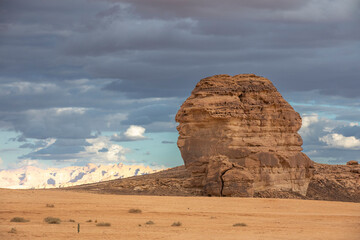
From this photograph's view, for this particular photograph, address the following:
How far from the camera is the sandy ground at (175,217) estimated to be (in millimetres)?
24812

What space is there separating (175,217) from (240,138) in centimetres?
1418

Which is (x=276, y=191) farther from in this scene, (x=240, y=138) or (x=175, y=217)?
(x=175, y=217)

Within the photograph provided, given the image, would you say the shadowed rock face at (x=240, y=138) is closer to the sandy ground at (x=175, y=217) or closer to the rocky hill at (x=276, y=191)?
the rocky hill at (x=276, y=191)

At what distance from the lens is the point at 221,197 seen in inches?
1617

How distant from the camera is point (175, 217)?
105 ft

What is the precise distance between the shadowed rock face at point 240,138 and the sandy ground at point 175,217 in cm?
328

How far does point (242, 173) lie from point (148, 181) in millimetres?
8748

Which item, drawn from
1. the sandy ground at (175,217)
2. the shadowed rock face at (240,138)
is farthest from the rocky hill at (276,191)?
the sandy ground at (175,217)

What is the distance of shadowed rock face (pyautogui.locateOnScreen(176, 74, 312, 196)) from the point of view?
42906 millimetres

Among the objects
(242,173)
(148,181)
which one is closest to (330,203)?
(242,173)

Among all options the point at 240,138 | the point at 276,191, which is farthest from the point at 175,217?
the point at 276,191

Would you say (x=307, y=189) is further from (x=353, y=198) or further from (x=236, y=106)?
(x=236, y=106)

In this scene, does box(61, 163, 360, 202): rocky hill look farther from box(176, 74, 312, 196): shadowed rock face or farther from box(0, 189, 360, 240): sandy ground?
box(0, 189, 360, 240): sandy ground

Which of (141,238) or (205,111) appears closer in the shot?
(141,238)
